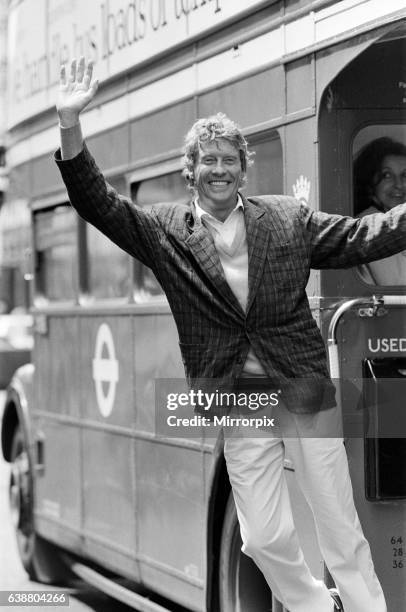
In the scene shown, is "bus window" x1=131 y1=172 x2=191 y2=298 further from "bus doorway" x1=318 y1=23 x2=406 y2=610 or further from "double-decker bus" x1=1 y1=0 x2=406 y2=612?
"bus doorway" x1=318 y1=23 x2=406 y2=610

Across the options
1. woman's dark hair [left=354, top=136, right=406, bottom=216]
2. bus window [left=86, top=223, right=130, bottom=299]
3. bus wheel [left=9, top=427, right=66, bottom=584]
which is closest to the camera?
woman's dark hair [left=354, top=136, right=406, bottom=216]

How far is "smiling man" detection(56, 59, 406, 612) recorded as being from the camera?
4238 mm

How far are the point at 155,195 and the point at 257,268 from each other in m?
1.88

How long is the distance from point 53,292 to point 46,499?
1134 mm

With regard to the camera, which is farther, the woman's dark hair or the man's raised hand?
the woman's dark hair

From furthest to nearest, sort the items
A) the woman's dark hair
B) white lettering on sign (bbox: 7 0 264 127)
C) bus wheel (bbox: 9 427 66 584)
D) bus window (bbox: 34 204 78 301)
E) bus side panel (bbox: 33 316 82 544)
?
bus wheel (bbox: 9 427 66 584) → bus window (bbox: 34 204 78 301) → bus side panel (bbox: 33 316 82 544) → white lettering on sign (bbox: 7 0 264 127) → the woman's dark hair

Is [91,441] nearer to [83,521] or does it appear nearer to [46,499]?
[83,521]

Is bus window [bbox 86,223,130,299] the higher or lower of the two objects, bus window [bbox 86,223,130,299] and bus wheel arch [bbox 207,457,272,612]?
the higher

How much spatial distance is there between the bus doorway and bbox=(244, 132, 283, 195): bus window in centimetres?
37

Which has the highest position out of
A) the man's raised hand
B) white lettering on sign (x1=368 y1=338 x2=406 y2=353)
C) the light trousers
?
the man's raised hand

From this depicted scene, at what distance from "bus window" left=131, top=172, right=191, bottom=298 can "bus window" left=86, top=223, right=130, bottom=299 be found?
206mm

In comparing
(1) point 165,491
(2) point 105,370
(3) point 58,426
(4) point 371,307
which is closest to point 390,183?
(4) point 371,307

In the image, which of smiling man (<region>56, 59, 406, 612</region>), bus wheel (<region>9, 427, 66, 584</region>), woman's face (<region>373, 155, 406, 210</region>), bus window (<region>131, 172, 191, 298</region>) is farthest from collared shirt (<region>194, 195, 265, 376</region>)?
bus wheel (<region>9, 427, 66, 584</region>)

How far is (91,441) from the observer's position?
679 cm
